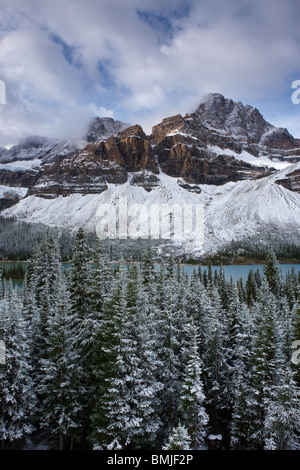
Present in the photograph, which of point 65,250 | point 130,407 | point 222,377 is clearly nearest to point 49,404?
point 130,407

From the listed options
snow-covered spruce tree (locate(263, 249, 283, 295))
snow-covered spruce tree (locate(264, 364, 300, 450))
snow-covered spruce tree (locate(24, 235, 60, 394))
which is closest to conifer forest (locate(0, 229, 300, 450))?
snow-covered spruce tree (locate(264, 364, 300, 450))

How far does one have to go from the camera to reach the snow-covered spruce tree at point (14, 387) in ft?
64.5

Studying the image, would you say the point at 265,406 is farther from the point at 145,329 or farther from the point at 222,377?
the point at 145,329

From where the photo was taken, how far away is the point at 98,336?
2089cm

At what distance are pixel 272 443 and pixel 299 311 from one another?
1089 centimetres

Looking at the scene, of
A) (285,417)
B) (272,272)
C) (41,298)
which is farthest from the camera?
(272,272)

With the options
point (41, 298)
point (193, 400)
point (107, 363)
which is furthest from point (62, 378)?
point (41, 298)

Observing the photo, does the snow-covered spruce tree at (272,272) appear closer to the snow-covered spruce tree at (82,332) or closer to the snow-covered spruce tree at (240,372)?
the snow-covered spruce tree at (240,372)

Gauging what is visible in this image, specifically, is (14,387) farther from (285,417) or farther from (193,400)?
(285,417)

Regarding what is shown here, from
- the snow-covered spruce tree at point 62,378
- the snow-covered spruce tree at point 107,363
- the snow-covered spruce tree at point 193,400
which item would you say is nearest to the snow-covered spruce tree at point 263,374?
the snow-covered spruce tree at point 193,400

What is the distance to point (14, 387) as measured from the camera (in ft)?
65.4

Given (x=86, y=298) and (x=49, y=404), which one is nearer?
(x=49, y=404)

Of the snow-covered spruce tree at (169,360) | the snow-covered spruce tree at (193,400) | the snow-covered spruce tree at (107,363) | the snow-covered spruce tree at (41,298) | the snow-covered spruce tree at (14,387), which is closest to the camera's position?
the snow-covered spruce tree at (107,363)
